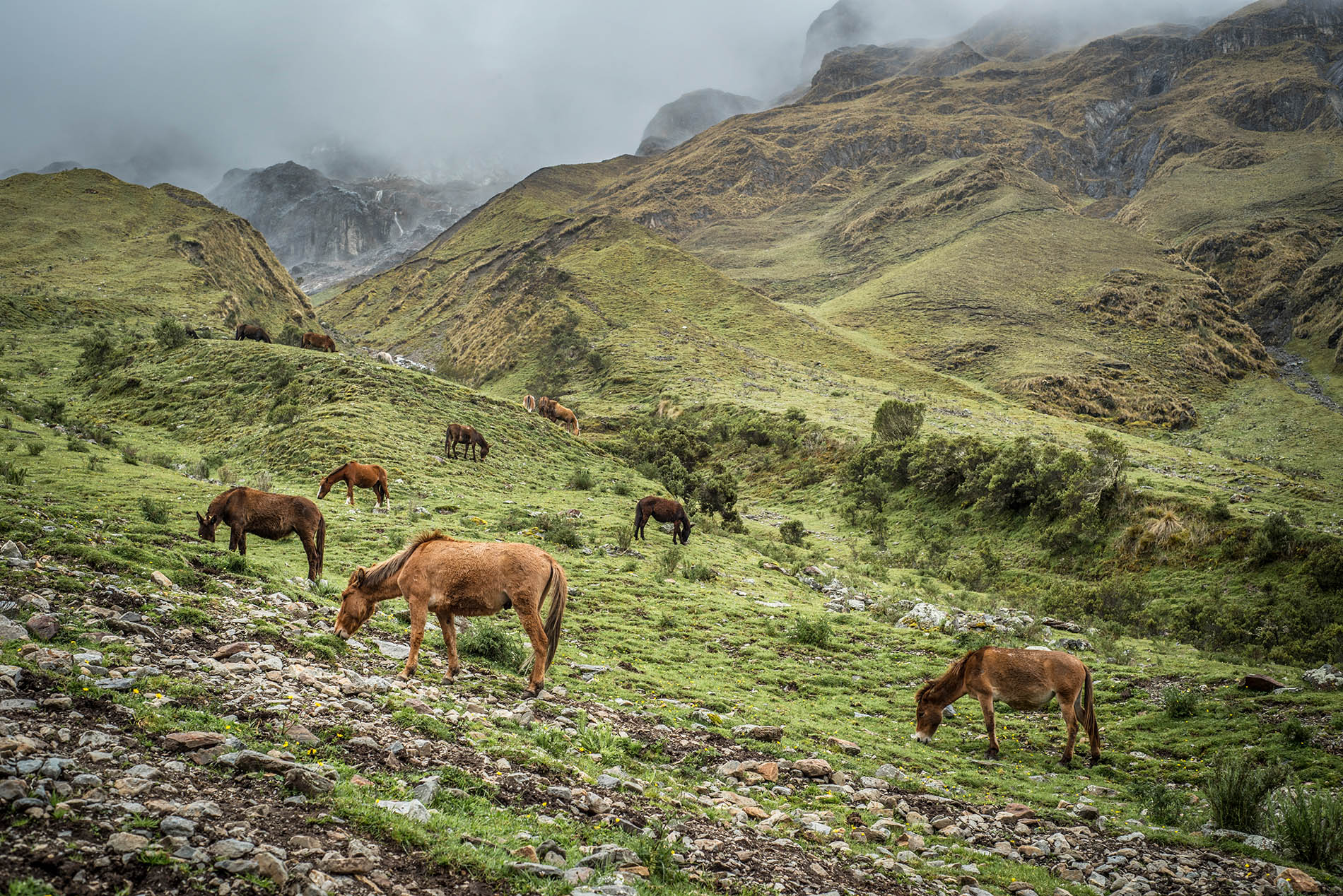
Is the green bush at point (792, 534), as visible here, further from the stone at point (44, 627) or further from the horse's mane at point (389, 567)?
the stone at point (44, 627)

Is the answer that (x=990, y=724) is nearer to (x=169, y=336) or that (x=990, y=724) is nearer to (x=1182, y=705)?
(x=1182, y=705)

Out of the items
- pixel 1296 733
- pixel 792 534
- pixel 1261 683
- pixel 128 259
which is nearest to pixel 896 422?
pixel 792 534

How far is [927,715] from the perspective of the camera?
10.9 meters

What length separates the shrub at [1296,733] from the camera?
9719mm

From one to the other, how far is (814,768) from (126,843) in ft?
23.6

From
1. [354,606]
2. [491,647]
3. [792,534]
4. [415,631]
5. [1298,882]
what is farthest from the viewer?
[792,534]

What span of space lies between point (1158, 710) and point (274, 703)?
47.9 ft

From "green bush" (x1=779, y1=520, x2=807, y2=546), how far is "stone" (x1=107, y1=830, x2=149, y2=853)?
28014 mm

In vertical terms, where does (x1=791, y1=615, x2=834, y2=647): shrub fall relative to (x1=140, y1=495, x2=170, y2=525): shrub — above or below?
below

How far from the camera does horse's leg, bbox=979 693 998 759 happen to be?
33.7 ft

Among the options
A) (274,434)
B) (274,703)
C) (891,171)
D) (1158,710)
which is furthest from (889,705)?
(891,171)

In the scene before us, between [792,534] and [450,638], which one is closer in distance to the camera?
[450,638]

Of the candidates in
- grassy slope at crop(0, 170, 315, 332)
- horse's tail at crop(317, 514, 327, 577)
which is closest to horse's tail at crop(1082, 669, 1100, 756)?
horse's tail at crop(317, 514, 327, 577)

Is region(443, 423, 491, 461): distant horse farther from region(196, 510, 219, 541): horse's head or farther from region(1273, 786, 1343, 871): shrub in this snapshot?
region(1273, 786, 1343, 871): shrub
